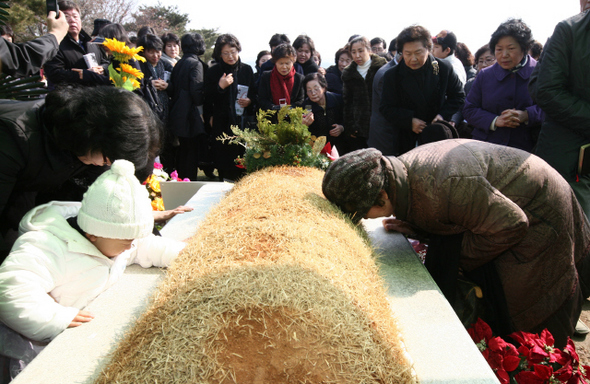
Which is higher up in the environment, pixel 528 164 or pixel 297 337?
pixel 528 164

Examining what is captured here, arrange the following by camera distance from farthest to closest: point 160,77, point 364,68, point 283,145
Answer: point 160,77 < point 364,68 < point 283,145

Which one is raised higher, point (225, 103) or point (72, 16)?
point (72, 16)

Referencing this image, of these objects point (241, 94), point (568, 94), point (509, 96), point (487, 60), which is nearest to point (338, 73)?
point (241, 94)

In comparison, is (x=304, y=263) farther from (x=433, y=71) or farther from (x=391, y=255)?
(x=433, y=71)

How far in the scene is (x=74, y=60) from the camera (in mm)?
4477

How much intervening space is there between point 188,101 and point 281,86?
1.36m

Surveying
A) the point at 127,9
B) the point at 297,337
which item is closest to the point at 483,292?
the point at 297,337

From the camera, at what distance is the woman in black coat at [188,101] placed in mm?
5609

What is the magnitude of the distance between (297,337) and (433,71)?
11.8 feet

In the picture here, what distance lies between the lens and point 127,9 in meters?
19.9

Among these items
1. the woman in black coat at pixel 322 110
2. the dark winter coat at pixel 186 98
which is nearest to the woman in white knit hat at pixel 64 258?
the woman in black coat at pixel 322 110

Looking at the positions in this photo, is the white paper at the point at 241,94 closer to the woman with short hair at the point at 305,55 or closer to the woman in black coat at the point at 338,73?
the woman with short hair at the point at 305,55

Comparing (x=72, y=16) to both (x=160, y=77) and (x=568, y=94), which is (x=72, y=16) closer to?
(x=160, y=77)

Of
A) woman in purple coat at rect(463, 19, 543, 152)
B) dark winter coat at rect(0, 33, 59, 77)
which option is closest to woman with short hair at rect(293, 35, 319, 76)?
woman in purple coat at rect(463, 19, 543, 152)
